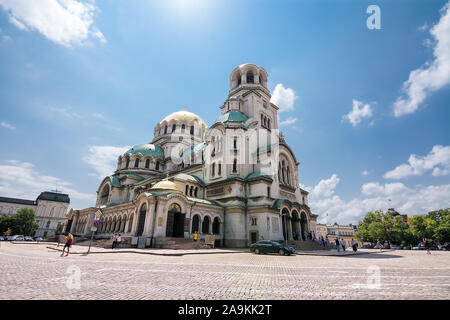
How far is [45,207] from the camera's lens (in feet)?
258

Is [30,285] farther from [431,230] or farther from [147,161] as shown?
[431,230]

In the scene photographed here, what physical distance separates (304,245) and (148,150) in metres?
36.4

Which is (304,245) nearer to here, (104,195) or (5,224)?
(104,195)

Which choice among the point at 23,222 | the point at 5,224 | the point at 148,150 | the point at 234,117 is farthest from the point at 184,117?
the point at 5,224

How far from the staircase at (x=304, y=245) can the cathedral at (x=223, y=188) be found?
1893 millimetres

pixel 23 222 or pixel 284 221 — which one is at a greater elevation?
pixel 23 222

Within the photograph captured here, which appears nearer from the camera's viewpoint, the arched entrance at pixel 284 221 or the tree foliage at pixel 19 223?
the arched entrance at pixel 284 221

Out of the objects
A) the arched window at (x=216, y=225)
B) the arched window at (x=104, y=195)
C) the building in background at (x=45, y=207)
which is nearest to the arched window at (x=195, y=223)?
the arched window at (x=216, y=225)

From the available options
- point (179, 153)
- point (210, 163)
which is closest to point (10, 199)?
point (179, 153)

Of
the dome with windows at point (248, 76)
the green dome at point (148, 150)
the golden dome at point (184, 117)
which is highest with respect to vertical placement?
the dome with windows at point (248, 76)

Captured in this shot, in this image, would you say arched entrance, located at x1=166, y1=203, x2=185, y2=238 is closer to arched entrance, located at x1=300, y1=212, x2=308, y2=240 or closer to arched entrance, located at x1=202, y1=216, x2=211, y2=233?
arched entrance, located at x1=202, y1=216, x2=211, y2=233

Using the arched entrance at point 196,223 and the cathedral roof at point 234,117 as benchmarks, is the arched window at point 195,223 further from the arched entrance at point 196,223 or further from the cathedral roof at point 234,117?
the cathedral roof at point 234,117

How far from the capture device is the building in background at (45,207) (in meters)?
75.2

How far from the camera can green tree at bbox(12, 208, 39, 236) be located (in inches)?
2237
